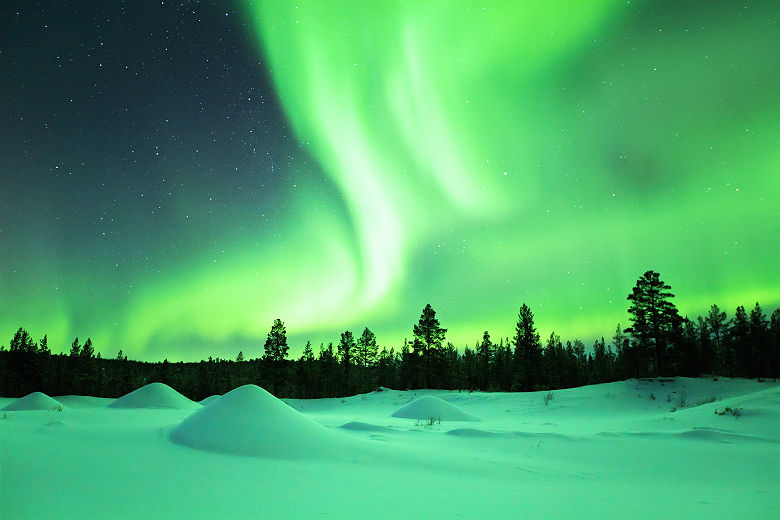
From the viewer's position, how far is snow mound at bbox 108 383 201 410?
84.1 ft

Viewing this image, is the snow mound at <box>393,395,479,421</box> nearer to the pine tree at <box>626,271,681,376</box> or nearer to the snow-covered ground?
the snow-covered ground

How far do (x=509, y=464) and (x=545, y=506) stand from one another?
2714mm

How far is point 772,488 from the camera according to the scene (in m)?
6.24

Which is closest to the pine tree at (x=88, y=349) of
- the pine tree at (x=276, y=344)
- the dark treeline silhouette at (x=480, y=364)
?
the dark treeline silhouette at (x=480, y=364)

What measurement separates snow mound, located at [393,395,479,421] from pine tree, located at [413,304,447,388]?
30325 millimetres

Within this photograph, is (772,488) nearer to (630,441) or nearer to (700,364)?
(630,441)

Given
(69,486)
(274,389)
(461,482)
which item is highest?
(69,486)

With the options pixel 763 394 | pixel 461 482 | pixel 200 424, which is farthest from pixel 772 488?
pixel 763 394

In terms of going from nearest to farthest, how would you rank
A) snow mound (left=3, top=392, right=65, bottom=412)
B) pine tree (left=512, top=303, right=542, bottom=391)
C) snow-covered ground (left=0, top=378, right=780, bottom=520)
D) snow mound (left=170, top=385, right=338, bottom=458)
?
snow-covered ground (left=0, top=378, right=780, bottom=520)
snow mound (left=170, top=385, right=338, bottom=458)
snow mound (left=3, top=392, right=65, bottom=412)
pine tree (left=512, top=303, right=542, bottom=391)

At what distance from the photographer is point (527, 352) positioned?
49562 millimetres

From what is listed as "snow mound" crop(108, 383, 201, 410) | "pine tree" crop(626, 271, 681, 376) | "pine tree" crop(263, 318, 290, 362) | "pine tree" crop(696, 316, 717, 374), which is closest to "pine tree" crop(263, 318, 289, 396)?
"pine tree" crop(263, 318, 290, 362)

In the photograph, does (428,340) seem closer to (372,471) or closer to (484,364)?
(484,364)

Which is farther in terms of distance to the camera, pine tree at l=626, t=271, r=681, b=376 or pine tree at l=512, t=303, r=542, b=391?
pine tree at l=512, t=303, r=542, b=391

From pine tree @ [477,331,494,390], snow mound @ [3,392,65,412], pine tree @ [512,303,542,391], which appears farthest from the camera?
pine tree @ [477,331,494,390]
